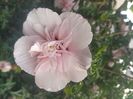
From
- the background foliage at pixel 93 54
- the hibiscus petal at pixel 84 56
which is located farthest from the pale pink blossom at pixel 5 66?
the hibiscus petal at pixel 84 56

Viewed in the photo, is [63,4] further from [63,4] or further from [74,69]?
[74,69]

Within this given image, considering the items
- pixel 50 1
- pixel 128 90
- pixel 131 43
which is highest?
pixel 50 1

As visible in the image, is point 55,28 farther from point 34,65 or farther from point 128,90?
point 128,90

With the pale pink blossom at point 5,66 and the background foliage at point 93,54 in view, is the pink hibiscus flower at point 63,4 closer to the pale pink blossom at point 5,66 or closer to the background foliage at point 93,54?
the background foliage at point 93,54

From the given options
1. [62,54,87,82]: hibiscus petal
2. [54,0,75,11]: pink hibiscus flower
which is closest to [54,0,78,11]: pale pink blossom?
[54,0,75,11]: pink hibiscus flower

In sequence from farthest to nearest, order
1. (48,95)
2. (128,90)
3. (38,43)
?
1. (128,90)
2. (48,95)
3. (38,43)

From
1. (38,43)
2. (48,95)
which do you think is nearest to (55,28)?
(38,43)

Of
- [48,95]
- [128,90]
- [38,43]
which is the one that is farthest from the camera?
[128,90]

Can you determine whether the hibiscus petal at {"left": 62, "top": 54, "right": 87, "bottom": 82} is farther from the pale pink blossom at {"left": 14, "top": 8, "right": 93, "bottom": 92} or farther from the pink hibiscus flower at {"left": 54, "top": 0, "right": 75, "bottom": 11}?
the pink hibiscus flower at {"left": 54, "top": 0, "right": 75, "bottom": 11}
